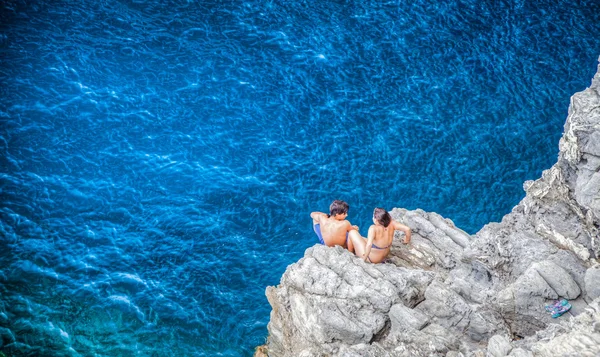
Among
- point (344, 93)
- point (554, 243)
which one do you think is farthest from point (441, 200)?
point (554, 243)

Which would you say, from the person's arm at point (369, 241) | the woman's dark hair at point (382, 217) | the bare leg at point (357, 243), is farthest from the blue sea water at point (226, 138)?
the woman's dark hair at point (382, 217)

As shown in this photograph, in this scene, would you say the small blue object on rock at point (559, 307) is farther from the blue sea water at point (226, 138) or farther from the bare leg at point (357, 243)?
the blue sea water at point (226, 138)

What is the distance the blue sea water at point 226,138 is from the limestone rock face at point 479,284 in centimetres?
351

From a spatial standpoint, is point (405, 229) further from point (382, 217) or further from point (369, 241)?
point (369, 241)

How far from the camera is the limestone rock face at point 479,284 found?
7.36 meters

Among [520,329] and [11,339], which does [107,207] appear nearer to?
[11,339]

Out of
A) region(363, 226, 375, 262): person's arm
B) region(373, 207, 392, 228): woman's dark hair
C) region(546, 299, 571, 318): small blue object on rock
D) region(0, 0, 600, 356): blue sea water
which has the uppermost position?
region(0, 0, 600, 356): blue sea water

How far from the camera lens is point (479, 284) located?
8.25 metres

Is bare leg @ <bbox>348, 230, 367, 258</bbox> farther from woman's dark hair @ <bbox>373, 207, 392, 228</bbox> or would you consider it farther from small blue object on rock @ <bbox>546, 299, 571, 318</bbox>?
small blue object on rock @ <bbox>546, 299, 571, 318</bbox>

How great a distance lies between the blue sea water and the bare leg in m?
3.46

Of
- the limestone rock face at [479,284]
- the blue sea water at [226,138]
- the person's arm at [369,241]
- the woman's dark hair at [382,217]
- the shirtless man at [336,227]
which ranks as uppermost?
the blue sea water at [226,138]

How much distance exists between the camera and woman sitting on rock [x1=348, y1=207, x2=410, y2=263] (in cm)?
858

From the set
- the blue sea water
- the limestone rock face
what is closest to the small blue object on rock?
the limestone rock face

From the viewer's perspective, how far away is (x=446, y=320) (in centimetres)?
779
